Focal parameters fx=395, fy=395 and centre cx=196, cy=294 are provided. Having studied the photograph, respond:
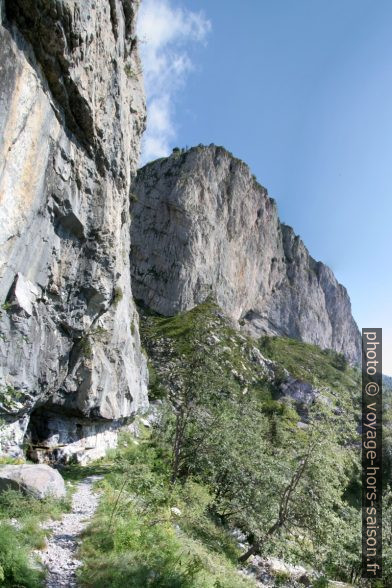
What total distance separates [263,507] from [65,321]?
14871 millimetres

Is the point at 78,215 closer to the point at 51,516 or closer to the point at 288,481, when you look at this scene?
the point at 51,516

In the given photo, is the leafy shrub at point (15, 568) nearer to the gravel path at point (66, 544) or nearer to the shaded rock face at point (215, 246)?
the gravel path at point (66, 544)

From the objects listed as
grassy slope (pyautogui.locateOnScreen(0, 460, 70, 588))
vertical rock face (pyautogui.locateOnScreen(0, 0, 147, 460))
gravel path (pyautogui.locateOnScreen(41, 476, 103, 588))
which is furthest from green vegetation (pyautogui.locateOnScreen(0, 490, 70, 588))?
vertical rock face (pyautogui.locateOnScreen(0, 0, 147, 460))

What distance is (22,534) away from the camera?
34.0 ft

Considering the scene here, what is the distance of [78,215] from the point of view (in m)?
22.5

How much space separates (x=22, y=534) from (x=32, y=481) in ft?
11.8

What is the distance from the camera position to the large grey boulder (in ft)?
43.6

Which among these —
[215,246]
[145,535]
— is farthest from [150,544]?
[215,246]

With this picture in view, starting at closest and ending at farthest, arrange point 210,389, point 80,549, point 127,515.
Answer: point 80,549 < point 127,515 < point 210,389

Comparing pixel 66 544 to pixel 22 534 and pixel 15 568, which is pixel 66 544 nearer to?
pixel 22 534

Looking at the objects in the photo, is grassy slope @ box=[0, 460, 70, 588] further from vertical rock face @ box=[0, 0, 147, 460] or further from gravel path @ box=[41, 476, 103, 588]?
vertical rock face @ box=[0, 0, 147, 460]

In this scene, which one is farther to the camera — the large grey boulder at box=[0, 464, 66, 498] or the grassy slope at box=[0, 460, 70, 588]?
the large grey boulder at box=[0, 464, 66, 498]

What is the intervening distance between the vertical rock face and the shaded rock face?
63.2 metres

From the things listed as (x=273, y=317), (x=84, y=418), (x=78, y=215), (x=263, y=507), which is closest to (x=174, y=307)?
(x=273, y=317)
